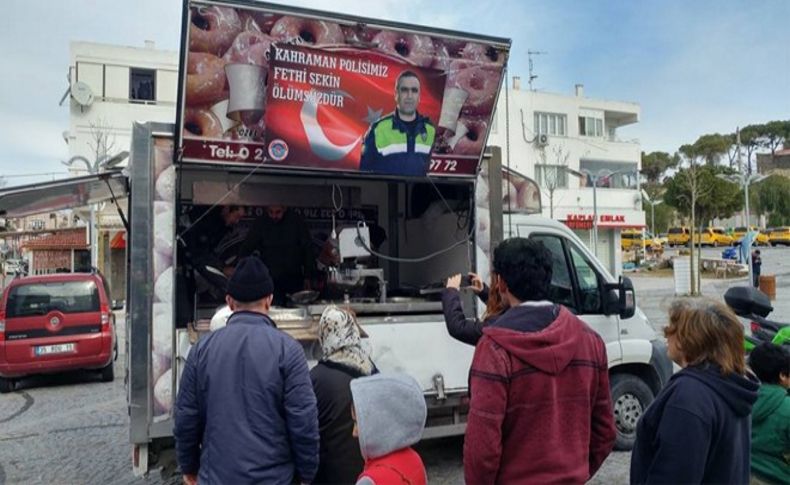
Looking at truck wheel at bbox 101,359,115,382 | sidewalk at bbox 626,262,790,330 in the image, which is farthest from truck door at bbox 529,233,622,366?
sidewalk at bbox 626,262,790,330

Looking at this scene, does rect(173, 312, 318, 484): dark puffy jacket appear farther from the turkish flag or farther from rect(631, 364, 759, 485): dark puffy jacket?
the turkish flag

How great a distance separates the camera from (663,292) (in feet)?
77.8

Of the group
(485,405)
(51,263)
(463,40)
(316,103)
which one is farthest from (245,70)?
(51,263)

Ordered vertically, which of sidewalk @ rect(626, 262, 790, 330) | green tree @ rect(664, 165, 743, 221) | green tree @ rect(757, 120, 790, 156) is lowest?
sidewalk @ rect(626, 262, 790, 330)

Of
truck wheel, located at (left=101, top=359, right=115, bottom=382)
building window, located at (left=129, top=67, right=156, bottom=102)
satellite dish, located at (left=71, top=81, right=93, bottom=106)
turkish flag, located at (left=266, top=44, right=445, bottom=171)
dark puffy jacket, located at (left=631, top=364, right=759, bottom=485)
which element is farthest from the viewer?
building window, located at (left=129, top=67, right=156, bottom=102)

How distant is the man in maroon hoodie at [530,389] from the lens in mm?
2166

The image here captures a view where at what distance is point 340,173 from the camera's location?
457 centimetres

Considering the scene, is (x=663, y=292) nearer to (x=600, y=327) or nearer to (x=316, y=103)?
(x=600, y=327)

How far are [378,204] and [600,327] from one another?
303 cm

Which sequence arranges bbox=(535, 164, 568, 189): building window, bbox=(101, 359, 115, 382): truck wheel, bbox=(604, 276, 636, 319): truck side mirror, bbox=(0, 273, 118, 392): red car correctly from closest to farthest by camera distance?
bbox=(604, 276, 636, 319): truck side mirror → bbox=(0, 273, 118, 392): red car → bbox=(101, 359, 115, 382): truck wheel → bbox=(535, 164, 568, 189): building window

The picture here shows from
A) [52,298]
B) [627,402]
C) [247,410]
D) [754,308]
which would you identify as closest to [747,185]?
[627,402]

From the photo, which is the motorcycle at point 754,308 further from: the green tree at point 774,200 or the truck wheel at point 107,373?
the green tree at point 774,200

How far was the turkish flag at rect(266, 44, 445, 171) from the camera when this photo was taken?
159 inches

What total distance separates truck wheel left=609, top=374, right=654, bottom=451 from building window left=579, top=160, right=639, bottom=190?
108 ft
